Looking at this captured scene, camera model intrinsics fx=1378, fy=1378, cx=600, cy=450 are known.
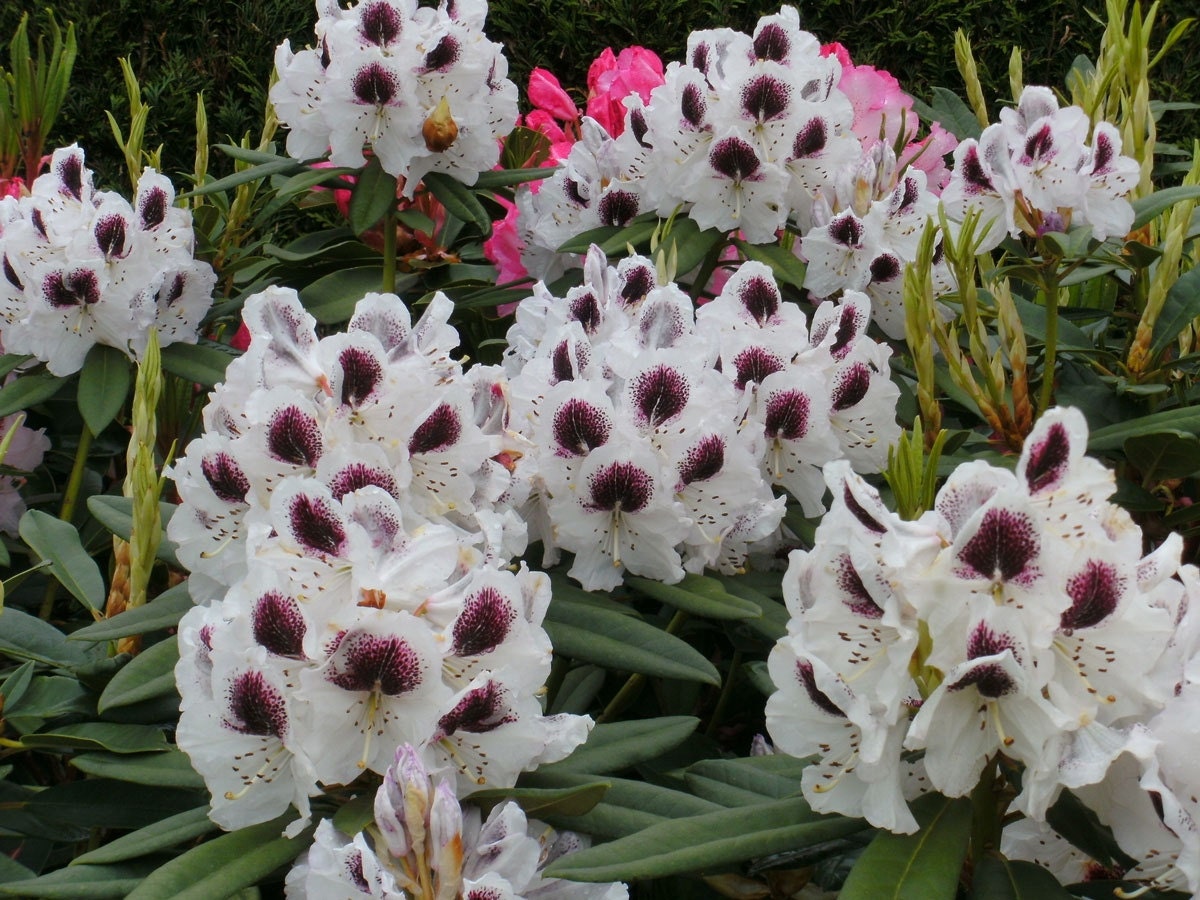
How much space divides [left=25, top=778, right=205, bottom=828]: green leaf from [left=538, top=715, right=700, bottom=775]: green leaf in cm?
30

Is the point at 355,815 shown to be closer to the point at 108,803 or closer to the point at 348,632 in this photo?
the point at 348,632

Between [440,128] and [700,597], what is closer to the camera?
[700,597]

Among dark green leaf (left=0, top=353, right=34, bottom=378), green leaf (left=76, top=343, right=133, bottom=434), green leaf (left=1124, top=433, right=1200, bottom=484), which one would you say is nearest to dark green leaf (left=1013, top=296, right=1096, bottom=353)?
green leaf (left=1124, top=433, right=1200, bottom=484)

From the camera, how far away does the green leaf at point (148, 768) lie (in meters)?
0.99

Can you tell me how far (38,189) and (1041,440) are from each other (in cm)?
123

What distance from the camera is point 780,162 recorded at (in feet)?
4.86

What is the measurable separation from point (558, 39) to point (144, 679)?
10.4 feet

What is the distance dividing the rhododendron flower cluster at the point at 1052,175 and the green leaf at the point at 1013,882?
0.68 metres

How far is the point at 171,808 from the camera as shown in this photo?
1.10 metres

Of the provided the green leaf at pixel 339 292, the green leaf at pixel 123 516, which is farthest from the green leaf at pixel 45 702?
the green leaf at pixel 339 292

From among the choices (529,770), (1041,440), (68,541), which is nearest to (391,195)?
(68,541)

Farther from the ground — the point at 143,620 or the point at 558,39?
the point at 143,620

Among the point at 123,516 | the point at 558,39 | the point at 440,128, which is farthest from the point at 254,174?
the point at 558,39

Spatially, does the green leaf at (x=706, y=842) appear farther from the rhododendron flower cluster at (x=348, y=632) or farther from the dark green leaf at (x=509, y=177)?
the dark green leaf at (x=509, y=177)
